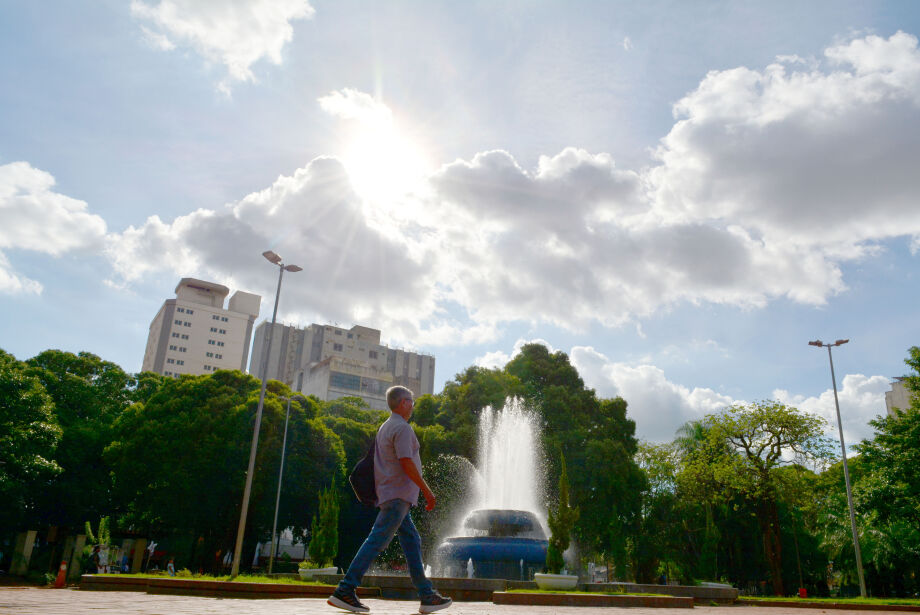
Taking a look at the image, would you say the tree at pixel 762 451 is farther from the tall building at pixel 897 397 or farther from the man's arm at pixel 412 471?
the tall building at pixel 897 397

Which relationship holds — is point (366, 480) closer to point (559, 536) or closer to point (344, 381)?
point (559, 536)

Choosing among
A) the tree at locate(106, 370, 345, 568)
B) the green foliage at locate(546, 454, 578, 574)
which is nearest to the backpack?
the green foliage at locate(546, 454, 578, 574)

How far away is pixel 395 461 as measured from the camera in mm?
5855

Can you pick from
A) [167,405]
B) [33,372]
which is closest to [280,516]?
[167,405]

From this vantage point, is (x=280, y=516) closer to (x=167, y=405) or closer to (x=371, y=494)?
(x=167, y=405)

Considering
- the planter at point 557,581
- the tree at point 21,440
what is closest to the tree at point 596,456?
the planter at point 557,581

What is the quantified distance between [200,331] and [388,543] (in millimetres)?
106452

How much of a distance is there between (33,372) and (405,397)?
37401 mm

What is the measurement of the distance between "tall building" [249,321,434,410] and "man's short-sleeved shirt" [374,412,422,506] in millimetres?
86343

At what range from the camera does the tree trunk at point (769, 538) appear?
3102cm

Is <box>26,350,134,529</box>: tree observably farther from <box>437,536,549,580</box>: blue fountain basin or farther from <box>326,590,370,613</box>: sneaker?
<box>326,590,370,613</box>: sneaker

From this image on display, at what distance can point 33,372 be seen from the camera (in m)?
36.2

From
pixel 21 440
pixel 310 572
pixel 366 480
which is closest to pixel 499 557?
pixel 310 572

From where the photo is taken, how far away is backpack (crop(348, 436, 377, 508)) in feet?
19.5
